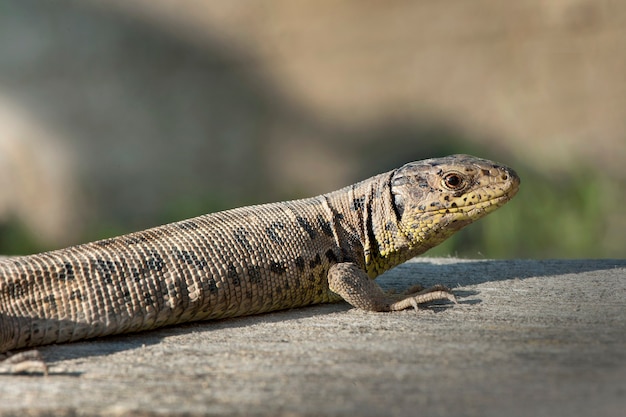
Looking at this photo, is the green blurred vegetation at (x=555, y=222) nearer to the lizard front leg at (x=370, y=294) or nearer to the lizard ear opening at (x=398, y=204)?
the lizard ear opening at (x=398, y=204)

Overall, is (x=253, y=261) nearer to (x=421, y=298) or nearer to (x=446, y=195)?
(x=421, y=298)

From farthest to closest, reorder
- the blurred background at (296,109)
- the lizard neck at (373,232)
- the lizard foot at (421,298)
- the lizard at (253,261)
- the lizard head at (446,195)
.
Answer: the blurred background at (296,109) < the lizard neck at (373,232) < the lizard head at (446,195) < the lizard foot at (421,298) < the lizard at (253,261)

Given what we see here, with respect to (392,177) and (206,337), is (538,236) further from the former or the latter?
(206,337)

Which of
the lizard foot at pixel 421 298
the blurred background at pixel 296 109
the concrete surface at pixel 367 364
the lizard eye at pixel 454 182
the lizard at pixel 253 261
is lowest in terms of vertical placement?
the concrete surface at pixel 367 364

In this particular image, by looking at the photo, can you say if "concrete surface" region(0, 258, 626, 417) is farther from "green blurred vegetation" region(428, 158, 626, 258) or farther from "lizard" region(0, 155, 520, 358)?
"green blurred vegetation" region(428, 158, 626, 258)

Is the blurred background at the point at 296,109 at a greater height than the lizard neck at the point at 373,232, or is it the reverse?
the blurred background at the point at 296,109

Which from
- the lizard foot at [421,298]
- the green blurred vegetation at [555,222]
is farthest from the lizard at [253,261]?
the green blurred vegetation at [555,222]
